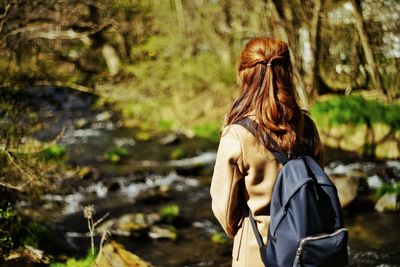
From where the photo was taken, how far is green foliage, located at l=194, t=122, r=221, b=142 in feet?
45.6

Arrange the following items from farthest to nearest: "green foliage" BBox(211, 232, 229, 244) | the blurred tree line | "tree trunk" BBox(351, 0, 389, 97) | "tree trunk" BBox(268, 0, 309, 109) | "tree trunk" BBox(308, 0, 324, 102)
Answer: "tree trunk" BBox(308, 0, 324, 102)
"tree trunk" BBox(351, 0, 389, 97)
"tree trunk" BBox(268, 0, 309, 109)
the blurred tree line
"green foliage" BBox(211, 232, 229, 244)

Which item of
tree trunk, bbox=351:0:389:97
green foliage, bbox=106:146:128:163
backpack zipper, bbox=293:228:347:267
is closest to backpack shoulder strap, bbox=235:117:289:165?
backpack zipper, bbox=293:228:347:267

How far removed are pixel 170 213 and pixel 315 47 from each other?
6.48 meters

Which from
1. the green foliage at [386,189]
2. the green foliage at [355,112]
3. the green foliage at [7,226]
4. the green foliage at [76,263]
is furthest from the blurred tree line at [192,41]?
the green foliage at [386,189]

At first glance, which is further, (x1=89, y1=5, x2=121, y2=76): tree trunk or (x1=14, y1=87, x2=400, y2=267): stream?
(x1=89, y1=5, x2=121, y2=76): tree trunk

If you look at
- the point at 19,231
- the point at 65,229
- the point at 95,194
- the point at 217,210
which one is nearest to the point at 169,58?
the point at 95,194

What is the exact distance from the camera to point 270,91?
2.29 metres

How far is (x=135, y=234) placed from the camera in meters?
7.44

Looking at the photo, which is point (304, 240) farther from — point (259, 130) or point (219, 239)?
point (219, 239)

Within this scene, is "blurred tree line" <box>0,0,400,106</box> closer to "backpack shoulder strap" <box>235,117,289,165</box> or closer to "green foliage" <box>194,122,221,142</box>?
"green foliage" <box>194,122,221,142</box>

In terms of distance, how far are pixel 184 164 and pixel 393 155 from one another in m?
5.00

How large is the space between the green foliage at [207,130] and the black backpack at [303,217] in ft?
37.5

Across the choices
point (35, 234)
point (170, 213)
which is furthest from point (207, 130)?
point (35, 234)

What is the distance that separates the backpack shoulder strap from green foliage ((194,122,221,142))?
1140 cm
